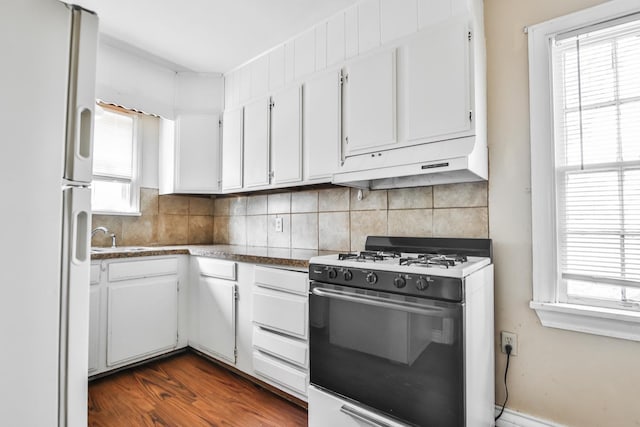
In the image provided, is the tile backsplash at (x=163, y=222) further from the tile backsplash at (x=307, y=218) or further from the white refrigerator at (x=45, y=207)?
the white refrigerator at (x=45, y=207)

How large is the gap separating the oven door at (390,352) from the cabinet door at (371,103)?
0.92m

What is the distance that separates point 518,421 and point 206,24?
3164 millimetres

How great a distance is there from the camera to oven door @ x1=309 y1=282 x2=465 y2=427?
1271 mm

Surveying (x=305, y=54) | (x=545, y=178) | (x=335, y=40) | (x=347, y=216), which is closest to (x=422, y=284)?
(x=545, y=178)

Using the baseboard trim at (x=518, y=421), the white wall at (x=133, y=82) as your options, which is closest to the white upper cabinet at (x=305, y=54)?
the white wall at (x=133, y=82)

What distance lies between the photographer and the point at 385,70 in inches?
75.9

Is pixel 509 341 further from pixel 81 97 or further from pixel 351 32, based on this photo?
pixel 81 97

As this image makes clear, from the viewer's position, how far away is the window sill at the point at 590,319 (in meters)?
1.45

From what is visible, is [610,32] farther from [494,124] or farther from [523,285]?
[523,285]

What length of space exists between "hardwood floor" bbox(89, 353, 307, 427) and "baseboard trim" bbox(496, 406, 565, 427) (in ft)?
3.53

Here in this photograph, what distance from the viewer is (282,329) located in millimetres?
2021

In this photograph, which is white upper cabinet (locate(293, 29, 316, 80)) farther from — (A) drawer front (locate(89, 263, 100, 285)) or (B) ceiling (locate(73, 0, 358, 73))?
(A) drawer front (locate(89, 263, 100, 285))

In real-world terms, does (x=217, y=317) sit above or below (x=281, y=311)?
below

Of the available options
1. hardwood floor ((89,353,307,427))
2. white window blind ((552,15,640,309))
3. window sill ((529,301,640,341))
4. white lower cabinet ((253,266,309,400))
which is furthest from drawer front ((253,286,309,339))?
white window blind ((552,15,640,309))
